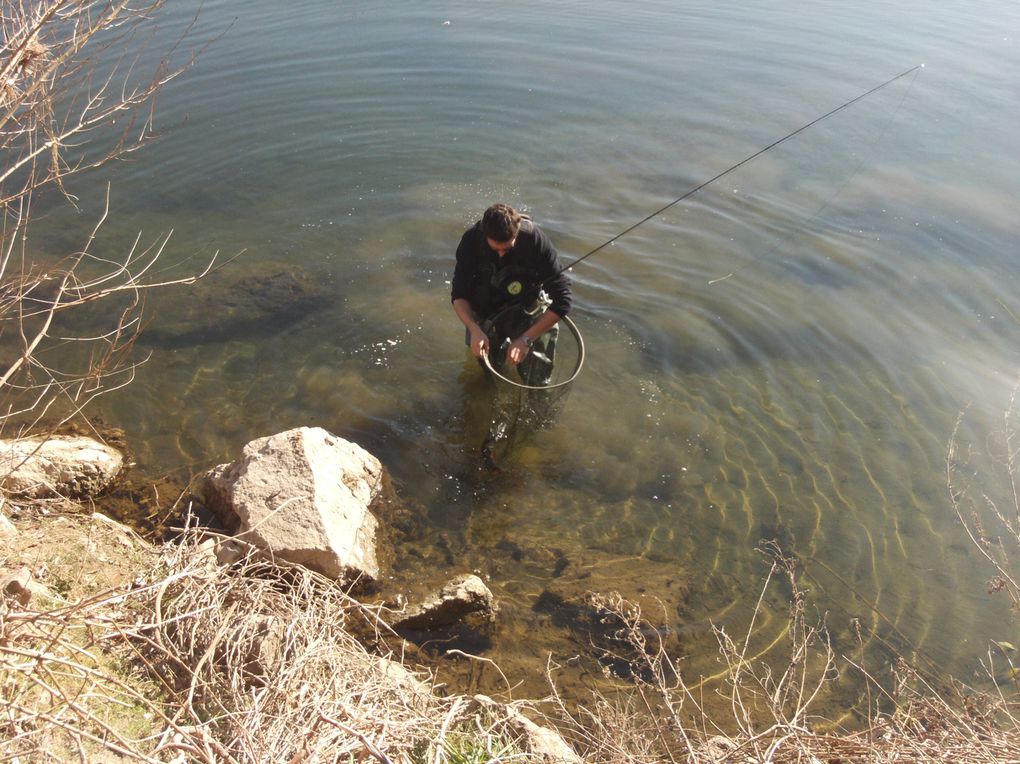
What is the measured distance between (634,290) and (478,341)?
274cm

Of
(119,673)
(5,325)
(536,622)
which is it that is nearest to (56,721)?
(119,673)

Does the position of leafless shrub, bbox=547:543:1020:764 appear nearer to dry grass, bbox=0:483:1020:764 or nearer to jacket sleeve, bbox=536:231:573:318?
dry grass, bbox=0:483:1020:764

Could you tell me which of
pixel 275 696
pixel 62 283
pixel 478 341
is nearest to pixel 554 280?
pixel 478 341

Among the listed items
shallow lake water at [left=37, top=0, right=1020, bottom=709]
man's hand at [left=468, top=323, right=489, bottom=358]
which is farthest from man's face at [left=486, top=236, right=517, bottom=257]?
shallow lake water at [left=37, top=0, right=1020, bottom=709]

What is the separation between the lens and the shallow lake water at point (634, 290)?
5098 millimetres

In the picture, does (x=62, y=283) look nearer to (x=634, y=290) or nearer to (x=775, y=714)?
(x=775, y=714)

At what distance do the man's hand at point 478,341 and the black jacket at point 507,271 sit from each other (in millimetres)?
276

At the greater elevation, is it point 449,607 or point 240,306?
point 240,306

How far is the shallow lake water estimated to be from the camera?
5.10 m

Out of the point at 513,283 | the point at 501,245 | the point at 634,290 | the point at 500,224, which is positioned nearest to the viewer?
the point at 500,224

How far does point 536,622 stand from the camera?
4.50 meters

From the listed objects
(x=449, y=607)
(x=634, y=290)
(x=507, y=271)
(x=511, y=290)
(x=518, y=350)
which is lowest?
(x=449, y=607)

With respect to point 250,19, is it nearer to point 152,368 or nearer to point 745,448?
point 152,368

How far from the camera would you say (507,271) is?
526 cm
